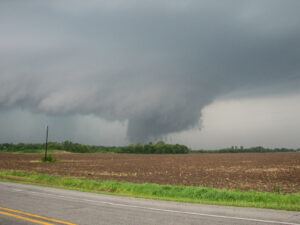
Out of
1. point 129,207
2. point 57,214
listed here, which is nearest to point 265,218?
point 129,207

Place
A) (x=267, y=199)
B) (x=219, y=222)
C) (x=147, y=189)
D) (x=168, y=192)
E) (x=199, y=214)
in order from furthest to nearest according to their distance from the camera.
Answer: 1. (x=147, y=189)
2. (x=168, y=192)
3. (x=267, y=199)
4. (x=199, y=214)
5. (x=219, y=222)

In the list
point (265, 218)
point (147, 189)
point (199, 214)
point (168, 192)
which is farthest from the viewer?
point (147, 189)

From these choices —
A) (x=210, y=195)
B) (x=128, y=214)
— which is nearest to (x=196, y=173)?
(x=210, y=195)

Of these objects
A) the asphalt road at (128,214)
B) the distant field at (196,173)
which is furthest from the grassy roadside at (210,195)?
the distant field at (196,173)

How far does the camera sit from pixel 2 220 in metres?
9.00

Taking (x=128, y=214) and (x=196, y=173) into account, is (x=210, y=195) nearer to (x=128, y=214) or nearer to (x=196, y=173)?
(x=128, y=214)

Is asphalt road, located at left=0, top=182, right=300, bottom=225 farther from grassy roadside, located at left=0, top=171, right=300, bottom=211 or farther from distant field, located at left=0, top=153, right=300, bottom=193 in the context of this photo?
distant field, located at left=0, top=153, right=300, bottom=193

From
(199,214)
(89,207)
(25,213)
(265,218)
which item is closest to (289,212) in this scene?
(265,218)

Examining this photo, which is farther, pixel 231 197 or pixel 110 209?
pixel 231 197

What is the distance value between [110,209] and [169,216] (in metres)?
2.64

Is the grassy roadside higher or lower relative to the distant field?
higher

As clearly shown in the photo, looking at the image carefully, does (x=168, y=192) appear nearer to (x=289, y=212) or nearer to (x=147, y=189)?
(x=147, y=189)

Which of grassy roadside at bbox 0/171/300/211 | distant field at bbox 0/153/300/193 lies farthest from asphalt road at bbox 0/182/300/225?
distant field at bbox 0/153/300/193

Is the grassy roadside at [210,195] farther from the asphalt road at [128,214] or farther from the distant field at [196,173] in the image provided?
the distant field at [196,173]
